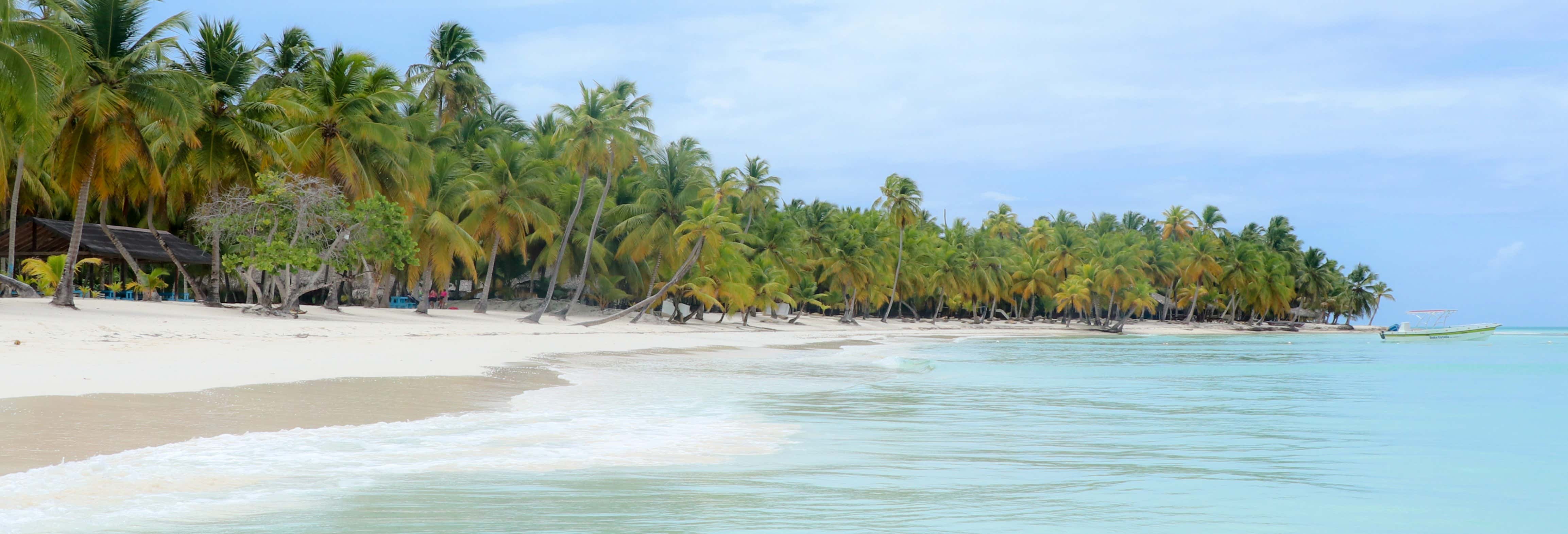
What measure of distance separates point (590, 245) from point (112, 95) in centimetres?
1571

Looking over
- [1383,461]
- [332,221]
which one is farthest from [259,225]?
[1383,461]

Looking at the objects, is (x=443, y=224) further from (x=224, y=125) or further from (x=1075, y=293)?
(x=1075, y=293)

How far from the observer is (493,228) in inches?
1336

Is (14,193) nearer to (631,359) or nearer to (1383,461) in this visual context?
(631,359)

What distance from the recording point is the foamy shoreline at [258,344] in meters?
11.1

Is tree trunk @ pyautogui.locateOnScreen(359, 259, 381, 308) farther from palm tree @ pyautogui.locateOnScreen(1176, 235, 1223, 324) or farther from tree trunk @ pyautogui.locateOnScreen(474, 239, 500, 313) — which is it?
palm tree @ pyautogui.locateOnScreen(1176, 235, 1223, 324)

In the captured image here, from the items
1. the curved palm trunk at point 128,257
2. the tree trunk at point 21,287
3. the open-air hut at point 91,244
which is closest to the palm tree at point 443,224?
the open-air hut at point 91,244

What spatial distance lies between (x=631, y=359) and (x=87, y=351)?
8291mm

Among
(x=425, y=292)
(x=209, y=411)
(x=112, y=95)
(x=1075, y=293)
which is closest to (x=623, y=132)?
(x=425, y=292)

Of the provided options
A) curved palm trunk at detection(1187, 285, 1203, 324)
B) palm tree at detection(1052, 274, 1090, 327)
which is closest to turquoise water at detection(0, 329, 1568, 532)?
palm tree at detection(1052, 274, 1090, 327)

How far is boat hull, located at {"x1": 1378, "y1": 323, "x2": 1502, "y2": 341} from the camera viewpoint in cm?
5109

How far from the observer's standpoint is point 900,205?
57.0 metres

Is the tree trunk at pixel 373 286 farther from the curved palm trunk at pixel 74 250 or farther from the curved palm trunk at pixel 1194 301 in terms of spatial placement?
the curved palm trunk at pixel 1194 301

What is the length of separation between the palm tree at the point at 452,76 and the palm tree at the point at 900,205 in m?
22.8
